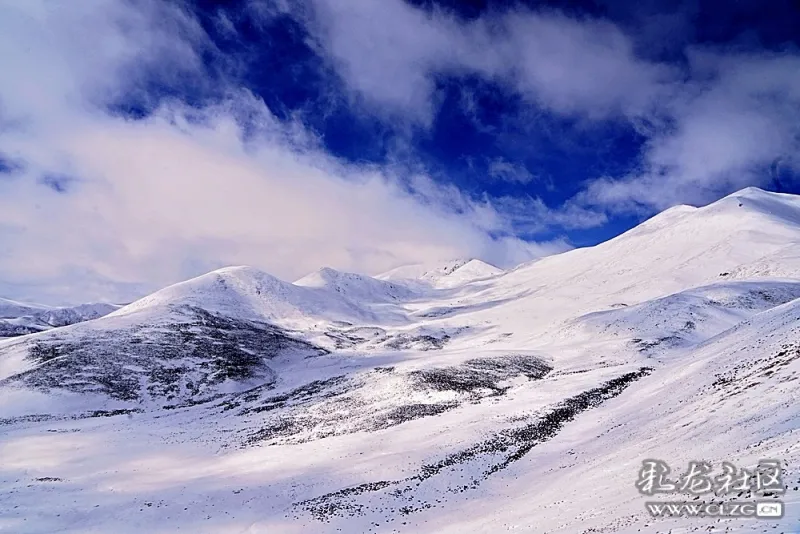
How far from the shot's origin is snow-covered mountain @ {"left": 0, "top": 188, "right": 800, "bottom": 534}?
78.3ft

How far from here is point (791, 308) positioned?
4066 centimetres

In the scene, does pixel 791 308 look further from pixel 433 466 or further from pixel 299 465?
pixel 299 465

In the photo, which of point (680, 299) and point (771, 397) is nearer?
point (771, 397)

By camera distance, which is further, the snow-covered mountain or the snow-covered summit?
the snow-covered summit

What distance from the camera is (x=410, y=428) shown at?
42.9 m

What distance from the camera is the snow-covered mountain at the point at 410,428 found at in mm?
23859

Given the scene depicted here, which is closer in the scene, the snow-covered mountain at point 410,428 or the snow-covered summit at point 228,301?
the snow-covered mountain at point 410,428

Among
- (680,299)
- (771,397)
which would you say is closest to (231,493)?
(771,397)

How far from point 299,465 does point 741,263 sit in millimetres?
183861

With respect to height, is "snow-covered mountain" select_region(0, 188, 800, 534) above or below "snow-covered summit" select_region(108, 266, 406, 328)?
below

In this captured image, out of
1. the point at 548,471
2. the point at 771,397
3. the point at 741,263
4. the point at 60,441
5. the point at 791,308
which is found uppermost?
the point at 741,263

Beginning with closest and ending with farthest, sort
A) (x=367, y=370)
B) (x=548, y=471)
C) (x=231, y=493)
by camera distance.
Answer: (x=548, y=471) < (x=231, y=493) < (x=367, y=370)

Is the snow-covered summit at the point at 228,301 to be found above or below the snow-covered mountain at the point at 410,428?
above

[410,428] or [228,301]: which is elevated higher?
[228,301]
